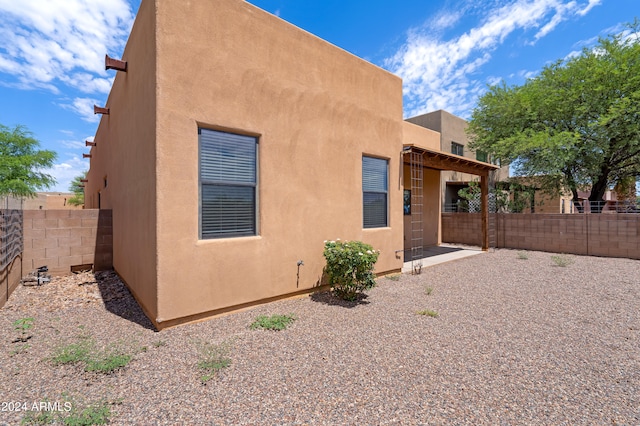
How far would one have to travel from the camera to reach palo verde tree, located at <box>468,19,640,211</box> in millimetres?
13180

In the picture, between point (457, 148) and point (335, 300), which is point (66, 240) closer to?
point (335, 300)

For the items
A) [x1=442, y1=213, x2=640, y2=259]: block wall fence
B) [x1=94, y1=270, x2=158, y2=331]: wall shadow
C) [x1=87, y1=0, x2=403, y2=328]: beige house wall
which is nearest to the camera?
[x1=87, y1=0, x2=403, y2=328]: beige house wall

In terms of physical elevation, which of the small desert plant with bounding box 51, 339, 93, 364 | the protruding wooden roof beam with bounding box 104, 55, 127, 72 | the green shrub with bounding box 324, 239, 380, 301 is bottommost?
the small desert plant with bounding box 51, 339, 93, 364

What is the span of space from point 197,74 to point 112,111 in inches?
202

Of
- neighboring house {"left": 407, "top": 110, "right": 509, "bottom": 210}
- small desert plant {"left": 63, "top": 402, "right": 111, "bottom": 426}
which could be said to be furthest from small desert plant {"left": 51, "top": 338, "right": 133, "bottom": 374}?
neighboring house {"left": 407, "top": 110, "right": 509, "bottom": 210}

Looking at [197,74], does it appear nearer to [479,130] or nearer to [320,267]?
[320,267]

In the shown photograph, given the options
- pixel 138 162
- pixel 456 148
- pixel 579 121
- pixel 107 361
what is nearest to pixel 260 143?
pixel 138 162

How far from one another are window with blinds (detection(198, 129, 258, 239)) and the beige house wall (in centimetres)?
14

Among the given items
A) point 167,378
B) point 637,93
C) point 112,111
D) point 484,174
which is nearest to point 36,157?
point 112,111

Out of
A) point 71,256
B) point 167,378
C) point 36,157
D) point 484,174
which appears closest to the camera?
point 167,378

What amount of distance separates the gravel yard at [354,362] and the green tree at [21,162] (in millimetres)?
24107

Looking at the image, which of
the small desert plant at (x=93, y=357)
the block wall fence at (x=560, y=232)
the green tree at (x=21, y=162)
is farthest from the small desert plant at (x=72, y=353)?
the green tree at (x=21, y=162)

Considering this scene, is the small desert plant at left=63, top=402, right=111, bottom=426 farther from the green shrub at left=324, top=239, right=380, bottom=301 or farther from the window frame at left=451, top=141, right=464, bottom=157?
the window frame at left=451, top=141, right=464, bottom=157

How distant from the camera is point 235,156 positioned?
15.8 ft
